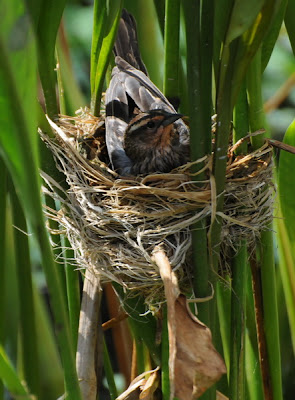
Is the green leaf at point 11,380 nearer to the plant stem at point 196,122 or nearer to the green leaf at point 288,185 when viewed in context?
the plant stem at point 196,122

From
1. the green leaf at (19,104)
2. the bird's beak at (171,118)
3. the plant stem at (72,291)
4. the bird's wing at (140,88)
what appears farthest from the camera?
the bird's wing at (140,88)

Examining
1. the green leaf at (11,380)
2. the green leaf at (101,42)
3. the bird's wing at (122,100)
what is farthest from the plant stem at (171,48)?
the green leaf at (11,380)

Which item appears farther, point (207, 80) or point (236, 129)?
point (236, 129)

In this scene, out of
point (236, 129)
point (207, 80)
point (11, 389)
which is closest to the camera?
point (11, 389)

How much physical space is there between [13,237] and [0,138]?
27.2 inches

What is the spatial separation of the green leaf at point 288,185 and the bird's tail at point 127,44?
507 mm

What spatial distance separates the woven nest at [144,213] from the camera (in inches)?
45.8

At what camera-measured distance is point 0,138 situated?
60 centimetres

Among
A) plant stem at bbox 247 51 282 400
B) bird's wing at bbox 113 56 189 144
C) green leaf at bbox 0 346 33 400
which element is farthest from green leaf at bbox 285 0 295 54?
green leaf at bbox 0 346 33 400

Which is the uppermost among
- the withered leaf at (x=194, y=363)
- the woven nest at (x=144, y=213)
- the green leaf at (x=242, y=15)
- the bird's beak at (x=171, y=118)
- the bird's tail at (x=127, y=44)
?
the bird's tail at (x=127, y=44)

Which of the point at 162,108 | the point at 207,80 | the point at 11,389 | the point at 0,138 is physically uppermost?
the point at 162,108

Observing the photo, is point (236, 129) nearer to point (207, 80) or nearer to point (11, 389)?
point (207, 80)

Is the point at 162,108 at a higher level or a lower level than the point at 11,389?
higher

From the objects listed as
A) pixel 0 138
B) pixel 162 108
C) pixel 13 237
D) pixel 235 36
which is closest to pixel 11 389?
pixel 0 138
